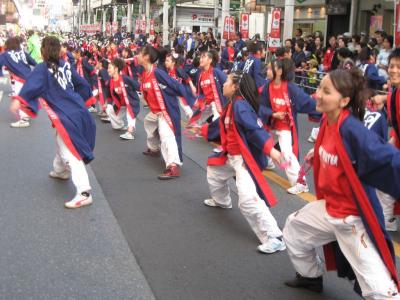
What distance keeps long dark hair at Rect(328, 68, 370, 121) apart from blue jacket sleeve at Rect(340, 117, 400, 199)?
4.8 inches

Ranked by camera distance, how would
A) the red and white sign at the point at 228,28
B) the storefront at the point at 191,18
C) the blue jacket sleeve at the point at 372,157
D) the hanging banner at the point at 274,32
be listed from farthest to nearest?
the storefront at the point at 191,18
the red and white sign at the point at 228,28
the hanging banner at the point at 274,32
the blue jacket sleeve at the point at 372,157

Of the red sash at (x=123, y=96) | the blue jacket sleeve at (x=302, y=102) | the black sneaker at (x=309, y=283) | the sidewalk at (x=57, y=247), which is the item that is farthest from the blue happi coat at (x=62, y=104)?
the red sash at (x=123, y=96)

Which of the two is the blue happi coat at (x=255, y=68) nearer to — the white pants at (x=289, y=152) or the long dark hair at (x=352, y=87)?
the white pants at (x=289, y=152)

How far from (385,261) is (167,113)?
14.1ft

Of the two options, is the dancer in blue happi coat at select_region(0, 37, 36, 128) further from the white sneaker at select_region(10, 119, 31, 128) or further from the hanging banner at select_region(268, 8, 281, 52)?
the hanging banner at select_region(268, 8, 281, 52)

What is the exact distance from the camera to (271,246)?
14.1 feet

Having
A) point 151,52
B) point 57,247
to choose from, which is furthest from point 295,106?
point 57,247

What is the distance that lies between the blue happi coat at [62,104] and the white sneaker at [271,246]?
2.18m

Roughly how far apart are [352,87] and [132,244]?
2.34m

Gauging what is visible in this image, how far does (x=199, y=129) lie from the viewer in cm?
530

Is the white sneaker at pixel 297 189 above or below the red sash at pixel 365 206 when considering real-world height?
below

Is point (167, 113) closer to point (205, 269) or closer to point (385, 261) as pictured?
point (205, 269)

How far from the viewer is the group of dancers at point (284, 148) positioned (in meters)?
2.93

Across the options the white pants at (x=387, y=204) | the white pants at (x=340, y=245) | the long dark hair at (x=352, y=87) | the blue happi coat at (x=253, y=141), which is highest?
the long dark hair at (x=352, y=87)
